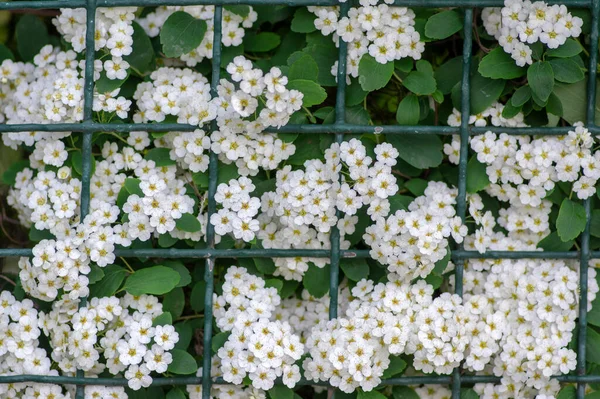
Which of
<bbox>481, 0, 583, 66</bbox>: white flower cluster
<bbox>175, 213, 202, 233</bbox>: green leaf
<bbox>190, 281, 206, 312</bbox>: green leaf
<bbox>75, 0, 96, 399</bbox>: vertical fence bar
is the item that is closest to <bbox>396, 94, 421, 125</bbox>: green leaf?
<bbox>481, 0, 583, 66</bbox>: white flower cluster

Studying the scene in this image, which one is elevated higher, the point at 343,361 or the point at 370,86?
the point at 370,86

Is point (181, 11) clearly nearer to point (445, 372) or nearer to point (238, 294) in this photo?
point (238, 294)

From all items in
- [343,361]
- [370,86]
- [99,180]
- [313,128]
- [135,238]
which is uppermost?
[370,86]

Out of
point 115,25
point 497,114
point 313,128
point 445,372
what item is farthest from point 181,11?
point 445,372

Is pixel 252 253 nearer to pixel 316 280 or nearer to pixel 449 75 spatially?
pixel 316 280

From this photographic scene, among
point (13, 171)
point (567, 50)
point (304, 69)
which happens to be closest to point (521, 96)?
point (567, 50)

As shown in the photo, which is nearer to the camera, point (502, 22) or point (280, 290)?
point (502, 22)
